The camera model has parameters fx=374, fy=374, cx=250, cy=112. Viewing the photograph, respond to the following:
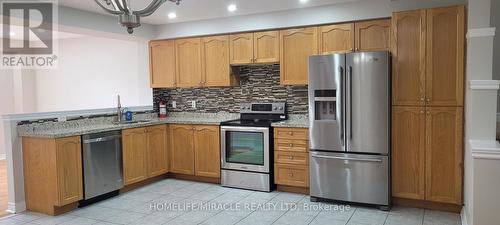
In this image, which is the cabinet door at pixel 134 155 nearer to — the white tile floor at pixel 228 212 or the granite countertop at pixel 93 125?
the granite countertop at pixel 93 125

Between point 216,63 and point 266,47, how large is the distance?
2.68 feet

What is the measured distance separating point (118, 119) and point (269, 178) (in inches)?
91.7

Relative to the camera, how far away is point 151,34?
5871mm

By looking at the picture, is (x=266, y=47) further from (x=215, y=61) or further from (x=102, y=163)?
(x=102, y=163)

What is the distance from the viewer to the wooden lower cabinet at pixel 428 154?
3846mm

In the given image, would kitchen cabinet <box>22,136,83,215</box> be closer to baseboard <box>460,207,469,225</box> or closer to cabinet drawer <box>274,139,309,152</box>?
cabinet drawer <box>274,139,309,152</box>

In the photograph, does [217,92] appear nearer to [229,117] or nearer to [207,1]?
[229,117]

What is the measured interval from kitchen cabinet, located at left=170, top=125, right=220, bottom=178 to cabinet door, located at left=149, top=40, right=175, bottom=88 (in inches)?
32.0

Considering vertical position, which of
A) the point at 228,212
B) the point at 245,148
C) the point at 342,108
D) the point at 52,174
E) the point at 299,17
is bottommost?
the point at 228,212

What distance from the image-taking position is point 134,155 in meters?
4.98

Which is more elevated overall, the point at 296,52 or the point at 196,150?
the point at 296,52

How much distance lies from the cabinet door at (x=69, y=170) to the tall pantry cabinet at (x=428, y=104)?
3513 millimetres

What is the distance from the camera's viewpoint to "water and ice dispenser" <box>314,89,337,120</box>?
165 inches

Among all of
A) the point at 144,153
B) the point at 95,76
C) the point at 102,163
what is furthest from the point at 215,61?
the point at 95,76
